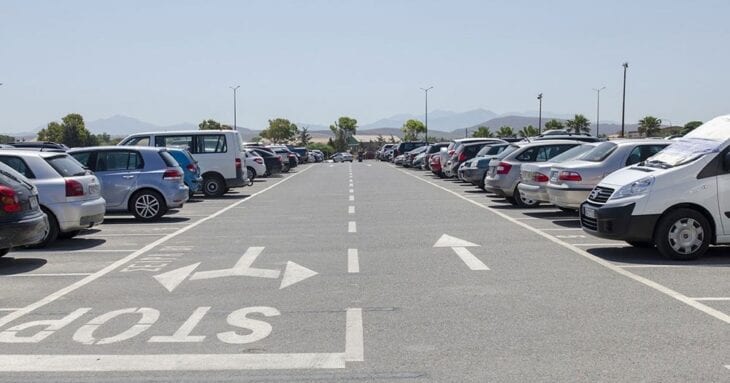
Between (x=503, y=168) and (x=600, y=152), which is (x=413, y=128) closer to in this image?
(x=503, y=168)

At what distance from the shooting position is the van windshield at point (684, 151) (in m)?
10.4

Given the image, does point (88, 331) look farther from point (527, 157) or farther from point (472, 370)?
point (527, 157)

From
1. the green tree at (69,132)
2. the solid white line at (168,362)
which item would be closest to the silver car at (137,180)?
the solid white line at (168,362)

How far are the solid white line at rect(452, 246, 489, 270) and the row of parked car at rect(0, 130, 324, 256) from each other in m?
5.59

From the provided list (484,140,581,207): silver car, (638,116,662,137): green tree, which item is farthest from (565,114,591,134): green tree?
(484,140,581,207): silver car

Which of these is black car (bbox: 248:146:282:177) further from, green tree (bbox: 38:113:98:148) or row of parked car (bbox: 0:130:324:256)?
green tree (bbox: 38:113:98:148)

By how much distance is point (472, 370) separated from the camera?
17.8 feet

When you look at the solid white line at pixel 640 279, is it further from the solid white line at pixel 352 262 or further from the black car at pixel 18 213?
the black car at pixel 18 213

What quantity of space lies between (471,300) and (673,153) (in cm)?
473

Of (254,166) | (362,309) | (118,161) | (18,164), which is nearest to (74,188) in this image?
(18,164)

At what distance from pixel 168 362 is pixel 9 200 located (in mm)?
5202

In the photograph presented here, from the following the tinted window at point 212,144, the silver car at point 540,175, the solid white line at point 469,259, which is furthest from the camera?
the tinted window at point 212,144

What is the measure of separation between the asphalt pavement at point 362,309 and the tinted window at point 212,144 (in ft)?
32.1

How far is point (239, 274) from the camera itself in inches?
375
